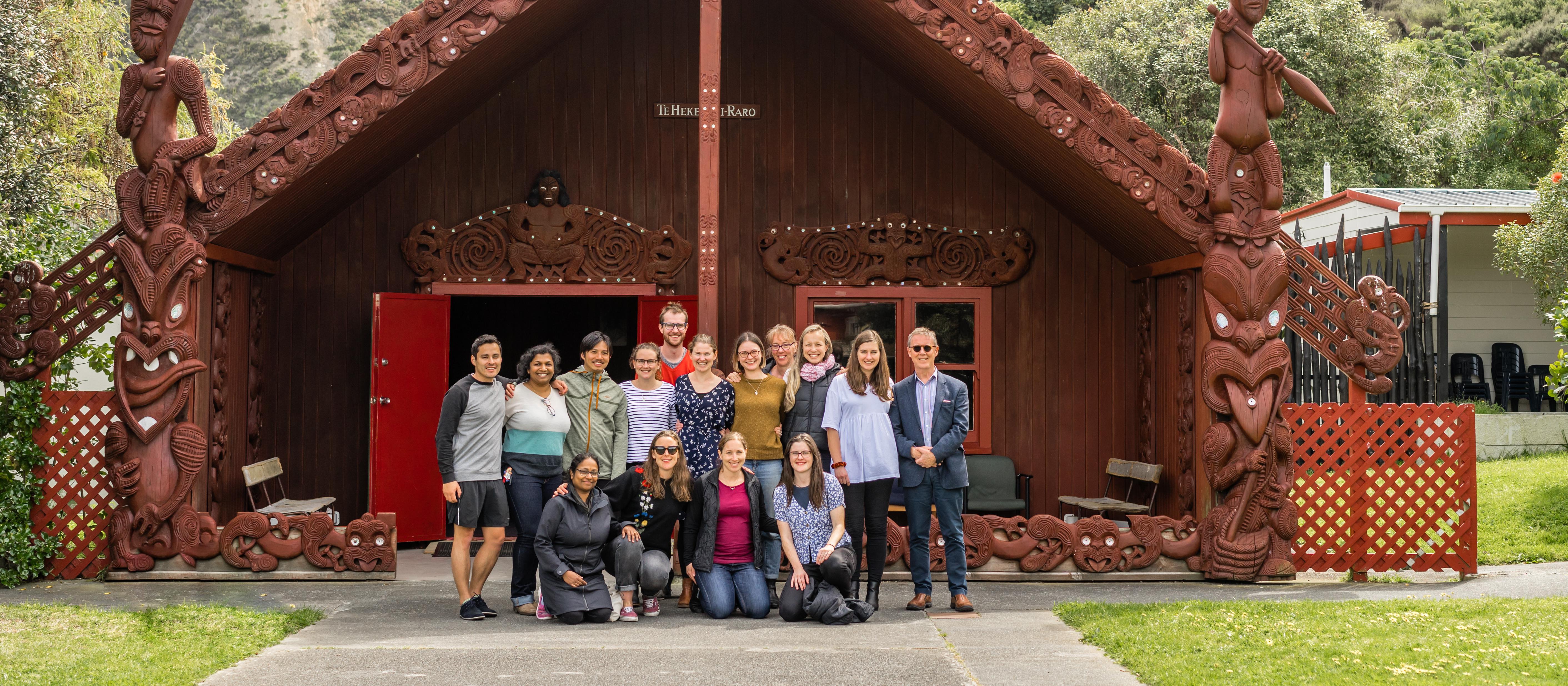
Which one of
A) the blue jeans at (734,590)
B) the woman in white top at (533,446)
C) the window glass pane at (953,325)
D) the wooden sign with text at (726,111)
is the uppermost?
the wooden sign with text at (726,111)

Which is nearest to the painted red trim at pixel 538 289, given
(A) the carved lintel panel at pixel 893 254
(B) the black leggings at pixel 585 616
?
(A) the carved lintel panel at pixel 893 254

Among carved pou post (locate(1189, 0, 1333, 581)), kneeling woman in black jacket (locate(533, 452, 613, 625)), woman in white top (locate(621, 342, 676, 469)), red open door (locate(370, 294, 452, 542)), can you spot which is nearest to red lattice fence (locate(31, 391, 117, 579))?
red open door (locate(370, 294, 452, 542))

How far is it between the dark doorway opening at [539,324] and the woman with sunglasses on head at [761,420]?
6565 mm

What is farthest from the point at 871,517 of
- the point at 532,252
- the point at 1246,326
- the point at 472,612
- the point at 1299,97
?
the point at 1299,97

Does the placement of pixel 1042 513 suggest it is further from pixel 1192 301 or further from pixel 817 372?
pixel 817 372

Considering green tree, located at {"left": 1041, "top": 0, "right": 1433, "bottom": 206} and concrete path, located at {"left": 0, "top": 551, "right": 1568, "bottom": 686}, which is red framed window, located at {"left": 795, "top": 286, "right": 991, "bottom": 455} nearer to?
concrete path, located at {"left": 0, "top": 551, "right": 1568, "bottom": 686}

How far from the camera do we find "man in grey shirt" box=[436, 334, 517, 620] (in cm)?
638

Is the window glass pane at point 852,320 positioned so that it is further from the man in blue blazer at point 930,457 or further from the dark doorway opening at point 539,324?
the dark doorway opening at point 539,324

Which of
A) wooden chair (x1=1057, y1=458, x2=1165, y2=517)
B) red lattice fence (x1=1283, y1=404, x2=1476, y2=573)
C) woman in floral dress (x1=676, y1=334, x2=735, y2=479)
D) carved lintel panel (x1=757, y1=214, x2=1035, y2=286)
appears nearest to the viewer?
woman in floral dress (x1=676, y1=334, x2=735, y2=479)

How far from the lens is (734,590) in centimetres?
650

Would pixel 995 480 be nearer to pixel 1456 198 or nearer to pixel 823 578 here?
pixel 823 578

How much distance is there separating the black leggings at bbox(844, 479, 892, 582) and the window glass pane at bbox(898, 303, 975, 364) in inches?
127

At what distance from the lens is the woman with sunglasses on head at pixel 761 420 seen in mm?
6680

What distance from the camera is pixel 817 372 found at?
22.6 ft
